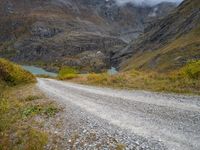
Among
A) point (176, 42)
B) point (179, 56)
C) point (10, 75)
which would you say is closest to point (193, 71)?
point (10, 75)

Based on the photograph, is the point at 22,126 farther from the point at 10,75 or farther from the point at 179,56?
the point at 179,56

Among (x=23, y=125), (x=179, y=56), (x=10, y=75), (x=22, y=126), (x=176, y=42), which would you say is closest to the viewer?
(x=22, y=126)

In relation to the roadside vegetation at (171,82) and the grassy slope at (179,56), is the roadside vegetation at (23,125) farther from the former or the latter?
the grassy slope at (179,56)

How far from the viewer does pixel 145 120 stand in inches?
611

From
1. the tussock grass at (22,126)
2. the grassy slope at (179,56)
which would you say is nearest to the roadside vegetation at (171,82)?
the tussock grass at (22,126)

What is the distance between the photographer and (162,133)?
13039mm

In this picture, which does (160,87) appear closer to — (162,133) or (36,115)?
(36,115)

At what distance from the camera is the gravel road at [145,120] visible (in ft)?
40.0

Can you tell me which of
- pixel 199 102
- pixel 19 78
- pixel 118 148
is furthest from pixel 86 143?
pixel 19 78

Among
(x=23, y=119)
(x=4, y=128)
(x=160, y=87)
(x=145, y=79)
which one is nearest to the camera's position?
(x=4, y=128)

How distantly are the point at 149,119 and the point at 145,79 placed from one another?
18862 millimetres

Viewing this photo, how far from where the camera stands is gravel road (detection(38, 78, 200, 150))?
12195mm

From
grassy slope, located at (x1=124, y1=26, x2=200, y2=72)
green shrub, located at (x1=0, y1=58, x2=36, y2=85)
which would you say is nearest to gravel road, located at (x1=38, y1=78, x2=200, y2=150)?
green shrub, located at (x1=0, y1=58, x2=36, y2=85)

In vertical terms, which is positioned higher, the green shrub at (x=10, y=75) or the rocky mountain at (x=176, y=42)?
the rocky mountain at (x=176, y=42)
